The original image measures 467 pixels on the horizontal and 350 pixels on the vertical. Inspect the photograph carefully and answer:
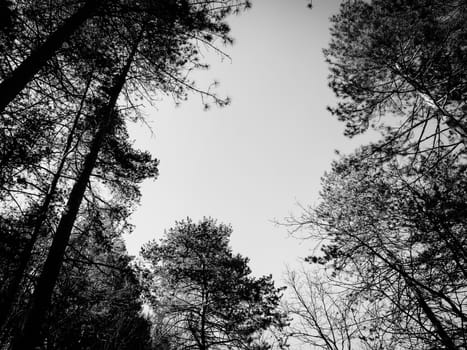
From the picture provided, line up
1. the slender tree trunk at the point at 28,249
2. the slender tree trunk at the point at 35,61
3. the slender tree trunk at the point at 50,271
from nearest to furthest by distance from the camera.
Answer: the slender tree trunk at the point at 35,61
the slender tree trunk at the point at 50,271
the slender tree trunk at the point at 28,249

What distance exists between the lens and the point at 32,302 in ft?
13.1

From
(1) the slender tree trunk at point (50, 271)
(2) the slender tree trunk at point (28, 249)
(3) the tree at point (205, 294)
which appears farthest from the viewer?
(3) the tree at point (205, 294)

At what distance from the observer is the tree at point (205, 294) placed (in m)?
9.68

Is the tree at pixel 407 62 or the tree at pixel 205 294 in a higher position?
the tree at pixel 407 62

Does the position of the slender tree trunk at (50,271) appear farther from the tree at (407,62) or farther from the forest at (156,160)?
the tree at (407,62)

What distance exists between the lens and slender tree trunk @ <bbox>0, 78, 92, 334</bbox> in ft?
14.2

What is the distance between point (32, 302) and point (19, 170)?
3.26 m

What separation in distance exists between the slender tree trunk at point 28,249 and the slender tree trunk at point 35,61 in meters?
1.68

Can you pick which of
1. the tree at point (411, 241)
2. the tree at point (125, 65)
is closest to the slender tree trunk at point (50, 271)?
the tree at point (125, 65)

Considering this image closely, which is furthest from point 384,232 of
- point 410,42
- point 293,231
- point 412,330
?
point 410,42

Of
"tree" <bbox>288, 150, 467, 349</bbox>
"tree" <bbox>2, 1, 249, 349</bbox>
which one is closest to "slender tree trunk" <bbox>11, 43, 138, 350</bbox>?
"tree" <bbox>2, 1, 249, 349</bbox>

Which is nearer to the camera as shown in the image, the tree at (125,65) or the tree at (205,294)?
the tree at (125,65)

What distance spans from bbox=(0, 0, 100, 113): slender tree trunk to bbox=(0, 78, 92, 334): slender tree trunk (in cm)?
168

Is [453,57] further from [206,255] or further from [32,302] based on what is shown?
[206,255]
